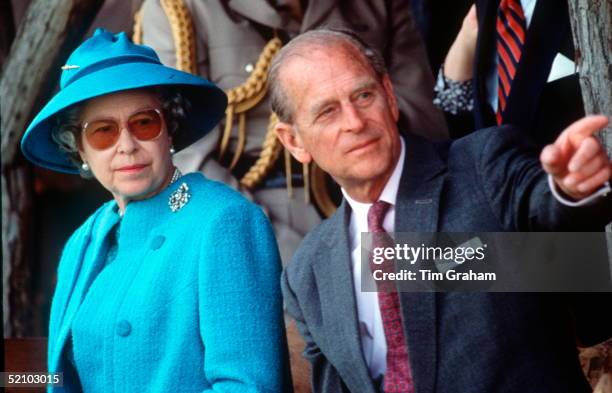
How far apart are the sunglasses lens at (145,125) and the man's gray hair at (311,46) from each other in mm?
333

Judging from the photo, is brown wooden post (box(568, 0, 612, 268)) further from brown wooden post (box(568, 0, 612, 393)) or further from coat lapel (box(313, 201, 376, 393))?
coat lapel (box(313, 201, 376, 393))

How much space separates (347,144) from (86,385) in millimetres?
951

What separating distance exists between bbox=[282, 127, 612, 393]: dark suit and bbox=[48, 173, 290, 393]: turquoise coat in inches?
7.7

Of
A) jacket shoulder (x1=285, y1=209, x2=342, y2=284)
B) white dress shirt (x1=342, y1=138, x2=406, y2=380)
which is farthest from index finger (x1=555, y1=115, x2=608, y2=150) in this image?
jacket shoulder (x1=285, y1=209, x2=342, y2=284)

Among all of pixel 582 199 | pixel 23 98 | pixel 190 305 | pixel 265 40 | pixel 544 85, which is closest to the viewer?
pixel 582 199

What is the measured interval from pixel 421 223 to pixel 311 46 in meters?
0.49

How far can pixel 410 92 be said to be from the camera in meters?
3.20

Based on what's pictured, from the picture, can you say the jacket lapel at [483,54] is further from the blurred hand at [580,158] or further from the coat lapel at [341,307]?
the blurred hand at [580,158]

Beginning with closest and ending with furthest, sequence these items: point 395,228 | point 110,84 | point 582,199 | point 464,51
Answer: point 582,199
point 395,228
point 110,84
point 464,51

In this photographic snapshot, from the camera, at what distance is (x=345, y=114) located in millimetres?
2160

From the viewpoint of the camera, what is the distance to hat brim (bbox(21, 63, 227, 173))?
2406mm

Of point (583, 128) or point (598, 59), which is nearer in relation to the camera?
point (583, 128)

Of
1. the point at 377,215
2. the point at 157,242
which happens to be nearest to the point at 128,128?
the point at 157,242

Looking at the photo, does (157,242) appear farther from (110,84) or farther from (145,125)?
(110,84)
